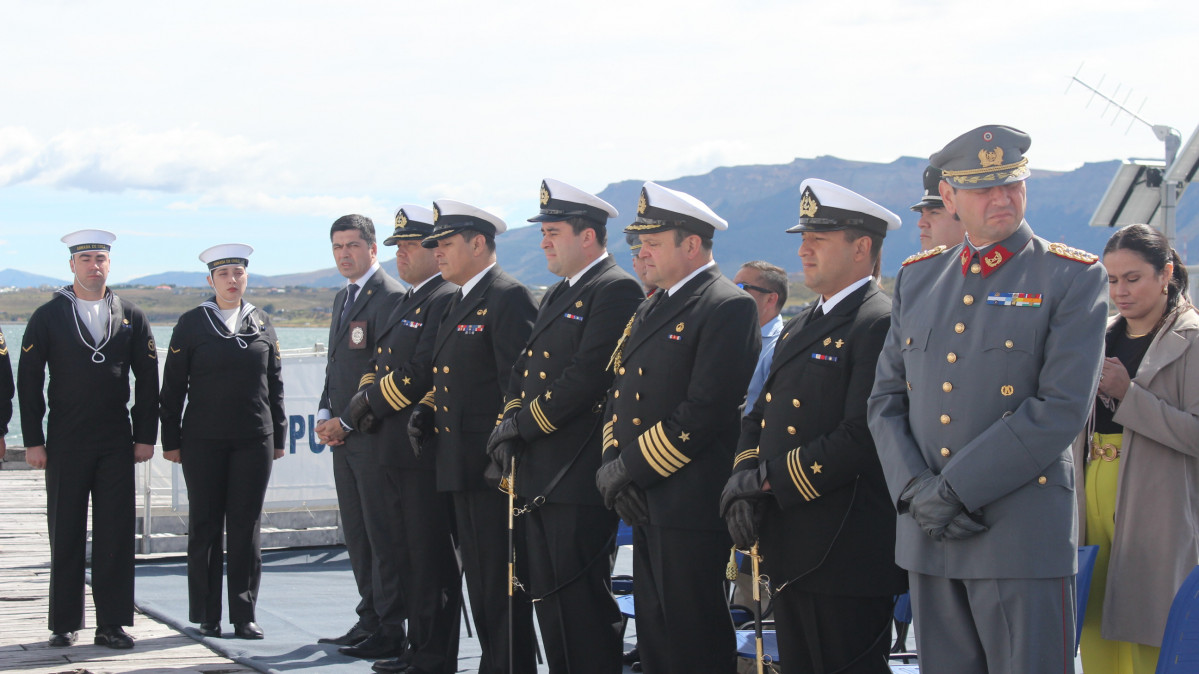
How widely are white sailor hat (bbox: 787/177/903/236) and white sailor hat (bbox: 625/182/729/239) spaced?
520mm

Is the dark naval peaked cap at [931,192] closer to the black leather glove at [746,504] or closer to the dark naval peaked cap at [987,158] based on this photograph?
the dark naval peaked cap at [987,158]

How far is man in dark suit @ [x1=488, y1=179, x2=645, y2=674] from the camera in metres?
4.13

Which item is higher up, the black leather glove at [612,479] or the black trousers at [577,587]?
the black leather glove at [612,479]

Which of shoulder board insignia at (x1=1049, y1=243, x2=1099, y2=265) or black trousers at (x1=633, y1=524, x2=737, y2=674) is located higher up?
shoulder board insignia at (x1=1049, y1=243, x2=1099, y2=265)

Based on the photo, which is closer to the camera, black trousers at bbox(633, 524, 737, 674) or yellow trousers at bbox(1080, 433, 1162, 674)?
yellow trousers at bbox(1080, 433, 1162, 674)

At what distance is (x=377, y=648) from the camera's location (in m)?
5.47

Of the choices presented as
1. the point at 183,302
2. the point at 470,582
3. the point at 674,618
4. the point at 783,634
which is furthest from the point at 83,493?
the point at 183,302

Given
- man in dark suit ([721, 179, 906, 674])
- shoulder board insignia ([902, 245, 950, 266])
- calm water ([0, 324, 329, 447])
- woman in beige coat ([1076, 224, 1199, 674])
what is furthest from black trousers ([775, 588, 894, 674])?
calm water ([0, 324, 329, 447])

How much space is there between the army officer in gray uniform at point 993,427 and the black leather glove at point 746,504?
43cm

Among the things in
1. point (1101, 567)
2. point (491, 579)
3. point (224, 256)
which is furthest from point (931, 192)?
point (224, 256)

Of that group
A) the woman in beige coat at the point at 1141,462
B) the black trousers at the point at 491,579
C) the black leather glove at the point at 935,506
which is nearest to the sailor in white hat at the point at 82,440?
the black trousers at the point at 491,579

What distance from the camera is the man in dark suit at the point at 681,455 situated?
3.68m

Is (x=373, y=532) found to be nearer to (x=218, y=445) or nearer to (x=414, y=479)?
(x=414, y=479)

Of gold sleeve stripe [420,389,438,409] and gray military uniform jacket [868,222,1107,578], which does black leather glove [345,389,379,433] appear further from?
gray military uniform jacket [868,222,1107,578]
